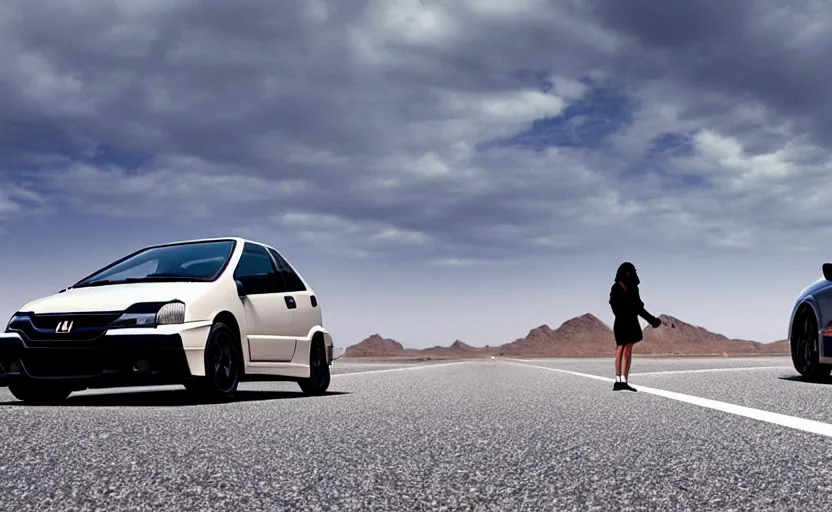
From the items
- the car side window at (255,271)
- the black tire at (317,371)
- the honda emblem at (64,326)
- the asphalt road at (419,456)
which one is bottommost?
the asphalt road at (419,456)

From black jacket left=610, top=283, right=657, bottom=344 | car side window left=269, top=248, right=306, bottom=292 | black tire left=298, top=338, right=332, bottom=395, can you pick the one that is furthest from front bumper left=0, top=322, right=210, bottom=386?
black jacket left=610, top=283, right=657, bottom=344

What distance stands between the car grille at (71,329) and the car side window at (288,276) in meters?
2.55

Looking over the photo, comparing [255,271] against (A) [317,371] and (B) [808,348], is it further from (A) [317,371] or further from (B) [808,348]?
(B) [808,348]

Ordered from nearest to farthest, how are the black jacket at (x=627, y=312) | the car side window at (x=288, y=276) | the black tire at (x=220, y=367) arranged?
the black tire at (x=220, y=367) < the black jacket at (x=627, y=312) < the car side window at (x=288, y=276)

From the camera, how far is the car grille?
294 inches

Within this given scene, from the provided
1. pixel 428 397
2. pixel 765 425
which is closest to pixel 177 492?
pixel 765 425

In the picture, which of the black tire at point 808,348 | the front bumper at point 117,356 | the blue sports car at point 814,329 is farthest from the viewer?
the black tire at point 808,348

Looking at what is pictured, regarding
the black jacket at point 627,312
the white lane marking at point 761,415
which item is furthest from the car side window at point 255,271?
the white lane marking at point 761,415

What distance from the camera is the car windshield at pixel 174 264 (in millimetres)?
8594

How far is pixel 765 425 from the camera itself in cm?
553

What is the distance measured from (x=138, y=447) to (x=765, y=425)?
392 centimetres

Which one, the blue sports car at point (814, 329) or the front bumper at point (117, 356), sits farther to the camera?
the blue sports car at point (814, 329)

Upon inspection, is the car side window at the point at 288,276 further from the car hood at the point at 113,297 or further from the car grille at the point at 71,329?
the car grille at the point at 71,329

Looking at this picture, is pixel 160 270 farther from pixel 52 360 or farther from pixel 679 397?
pixel 679 397
